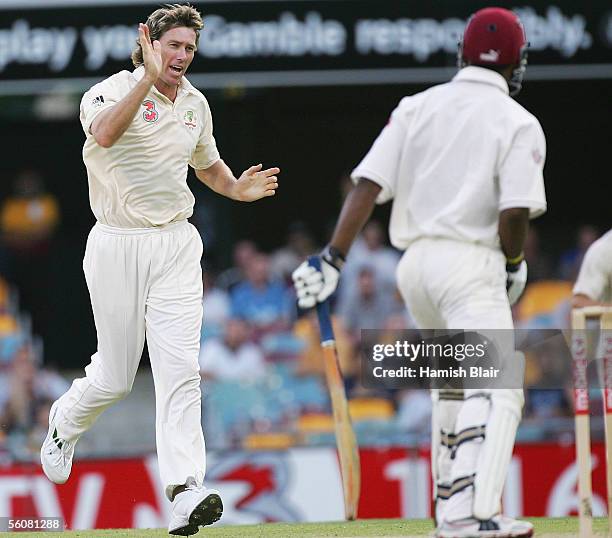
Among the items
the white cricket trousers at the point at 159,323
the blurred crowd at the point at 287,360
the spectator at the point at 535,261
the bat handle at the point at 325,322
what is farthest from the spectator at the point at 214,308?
the bat handle at the point at 325,322

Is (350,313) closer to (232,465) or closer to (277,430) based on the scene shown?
(277,430)

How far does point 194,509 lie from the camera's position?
511cm

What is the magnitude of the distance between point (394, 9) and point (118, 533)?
18.2ft

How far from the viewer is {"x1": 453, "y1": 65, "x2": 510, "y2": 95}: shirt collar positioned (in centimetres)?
495

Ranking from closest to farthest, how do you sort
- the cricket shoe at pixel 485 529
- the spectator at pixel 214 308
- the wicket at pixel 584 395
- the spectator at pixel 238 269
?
the cricket shoe at pixel 485 529 < the wicket at pixel 584 395 < the spectator at pixel 214 308 < the spectator at pixel 238 269

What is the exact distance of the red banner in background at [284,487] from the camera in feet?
28.5

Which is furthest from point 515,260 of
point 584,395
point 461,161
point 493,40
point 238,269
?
point 238,269

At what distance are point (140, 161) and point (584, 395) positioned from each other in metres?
1.91

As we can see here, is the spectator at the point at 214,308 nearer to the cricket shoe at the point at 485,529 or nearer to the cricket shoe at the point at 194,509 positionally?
the cricket shoe at the point at 194,509

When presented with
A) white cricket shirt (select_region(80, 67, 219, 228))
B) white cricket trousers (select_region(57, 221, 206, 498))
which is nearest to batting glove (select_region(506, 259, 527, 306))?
white cricket trousers (select_region(57, 221, 206, 498))

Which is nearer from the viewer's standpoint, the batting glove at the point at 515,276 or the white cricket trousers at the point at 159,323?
the batting glove at the point at 515,276

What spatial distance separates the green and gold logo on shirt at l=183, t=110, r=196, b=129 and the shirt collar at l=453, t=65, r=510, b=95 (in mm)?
1171

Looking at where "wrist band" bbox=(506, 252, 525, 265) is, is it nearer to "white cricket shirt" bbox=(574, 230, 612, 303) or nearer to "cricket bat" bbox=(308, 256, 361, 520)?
"cricket bat" bbox=(308, 256, 361, 520)

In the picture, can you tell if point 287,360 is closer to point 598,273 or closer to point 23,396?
point 23,396
